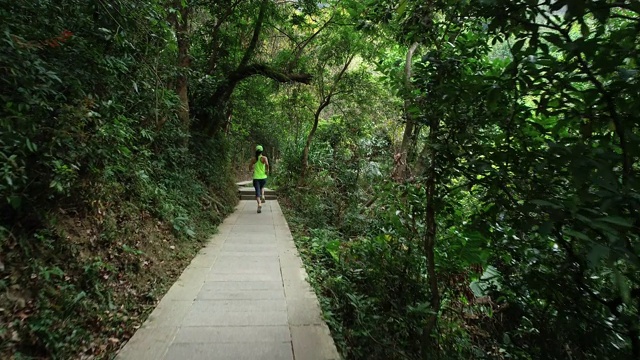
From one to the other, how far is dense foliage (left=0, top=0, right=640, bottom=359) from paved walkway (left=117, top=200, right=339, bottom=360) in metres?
0.25

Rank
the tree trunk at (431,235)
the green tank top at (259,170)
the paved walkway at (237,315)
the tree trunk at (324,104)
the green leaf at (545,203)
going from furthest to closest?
the tree trunk at (324,104) → the green tank top at (259,170) → the paved walkway at (237,315) → the tree trunk at (431,235) → the green leaf at (545,203)

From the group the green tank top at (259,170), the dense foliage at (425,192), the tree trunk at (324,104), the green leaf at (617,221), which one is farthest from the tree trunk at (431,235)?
the tree trunk at (324,104)

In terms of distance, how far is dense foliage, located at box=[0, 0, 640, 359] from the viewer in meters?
1.61

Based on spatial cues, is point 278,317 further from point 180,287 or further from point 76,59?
point 76,59

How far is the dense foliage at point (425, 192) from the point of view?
1.61m

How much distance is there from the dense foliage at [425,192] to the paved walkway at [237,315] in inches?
10.0

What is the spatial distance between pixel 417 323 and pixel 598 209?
2243mm

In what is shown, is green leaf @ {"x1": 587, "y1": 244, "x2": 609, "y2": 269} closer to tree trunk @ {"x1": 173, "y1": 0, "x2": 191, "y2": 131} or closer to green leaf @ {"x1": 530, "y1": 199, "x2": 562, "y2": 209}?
green leaf @ {"x1": 530, "y1": 199, "x2": 562, "y2": 209}

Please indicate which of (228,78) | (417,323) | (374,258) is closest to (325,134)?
(228,78)

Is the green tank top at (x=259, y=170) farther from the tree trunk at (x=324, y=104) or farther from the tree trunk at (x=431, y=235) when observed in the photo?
the tree trunk at (x=431, y=235)

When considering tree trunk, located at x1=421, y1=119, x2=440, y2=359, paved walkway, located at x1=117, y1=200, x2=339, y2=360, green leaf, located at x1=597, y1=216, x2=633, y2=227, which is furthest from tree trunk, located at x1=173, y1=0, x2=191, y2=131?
green leaf, located at x1=597, y1=216, x2=633, y2=227

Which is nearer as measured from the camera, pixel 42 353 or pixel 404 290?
pixel 42 353

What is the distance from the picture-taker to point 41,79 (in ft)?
9.59

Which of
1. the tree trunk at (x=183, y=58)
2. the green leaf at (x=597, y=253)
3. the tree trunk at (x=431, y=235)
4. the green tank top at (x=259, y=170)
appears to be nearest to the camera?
the green leaf at (x=597, y=253)
